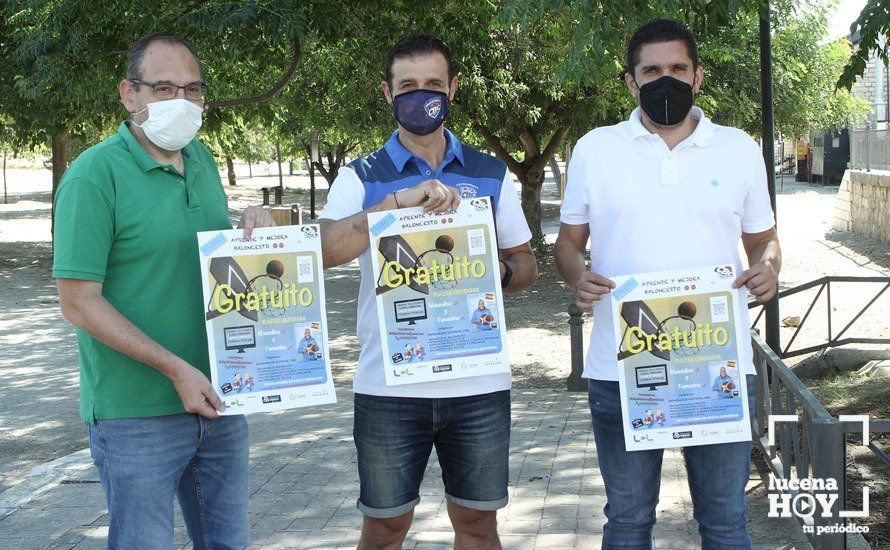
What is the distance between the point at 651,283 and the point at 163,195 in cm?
155

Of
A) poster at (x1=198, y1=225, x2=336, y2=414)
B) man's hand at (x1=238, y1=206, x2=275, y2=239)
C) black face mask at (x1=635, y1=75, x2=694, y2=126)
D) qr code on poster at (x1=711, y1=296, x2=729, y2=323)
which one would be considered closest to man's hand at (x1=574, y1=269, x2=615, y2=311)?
qr code on poster at (x1=711, y1=296, x2=729, y2=323)

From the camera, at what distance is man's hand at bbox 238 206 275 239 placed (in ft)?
10.3

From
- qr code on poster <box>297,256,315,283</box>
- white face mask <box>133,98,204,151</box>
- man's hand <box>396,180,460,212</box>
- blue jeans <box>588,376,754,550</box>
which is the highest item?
white face mask <box>133,98,204,151</box>

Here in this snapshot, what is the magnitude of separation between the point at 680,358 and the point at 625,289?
0.31 metres

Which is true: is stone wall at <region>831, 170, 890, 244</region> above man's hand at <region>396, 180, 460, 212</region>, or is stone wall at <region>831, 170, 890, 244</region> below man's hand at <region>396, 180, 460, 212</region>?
below

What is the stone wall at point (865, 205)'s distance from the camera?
22656 millimetres

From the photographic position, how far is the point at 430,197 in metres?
3.22

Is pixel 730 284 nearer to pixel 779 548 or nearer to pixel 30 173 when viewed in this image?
pixel 779 548

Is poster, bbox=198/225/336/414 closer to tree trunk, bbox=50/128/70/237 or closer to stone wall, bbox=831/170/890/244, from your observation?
stone wall, bbox=831/170/890/244

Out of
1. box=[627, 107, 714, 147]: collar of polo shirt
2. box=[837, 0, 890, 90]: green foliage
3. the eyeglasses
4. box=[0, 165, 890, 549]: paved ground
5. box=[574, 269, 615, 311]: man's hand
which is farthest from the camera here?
box=[837, 0, 890, 90]: green foliage

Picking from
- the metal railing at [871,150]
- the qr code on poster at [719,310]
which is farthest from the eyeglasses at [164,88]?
the metal railing at [871,150]

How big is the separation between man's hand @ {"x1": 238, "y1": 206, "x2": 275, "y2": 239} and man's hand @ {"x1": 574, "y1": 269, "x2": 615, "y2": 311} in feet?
3.34

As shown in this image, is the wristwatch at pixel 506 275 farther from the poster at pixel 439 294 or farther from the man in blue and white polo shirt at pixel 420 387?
the poster at pixel 439 294

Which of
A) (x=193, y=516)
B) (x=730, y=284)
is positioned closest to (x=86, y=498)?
(x=193, y=516)
